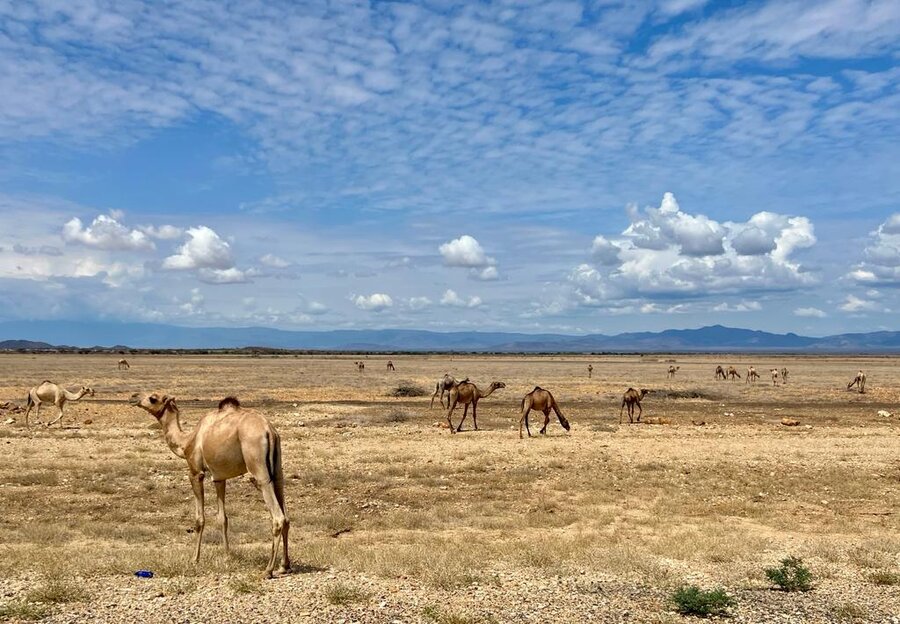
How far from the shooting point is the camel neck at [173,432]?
424 inches

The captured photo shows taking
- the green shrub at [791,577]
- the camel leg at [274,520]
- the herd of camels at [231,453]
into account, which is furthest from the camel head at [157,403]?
the green shrub at [791,577]

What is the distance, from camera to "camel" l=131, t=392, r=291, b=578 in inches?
353

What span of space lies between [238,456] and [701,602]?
19.9 ft

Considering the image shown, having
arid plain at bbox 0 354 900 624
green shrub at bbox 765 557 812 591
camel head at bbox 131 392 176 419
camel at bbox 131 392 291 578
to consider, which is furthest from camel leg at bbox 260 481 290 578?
green shrub at bbox 765 557 812 591

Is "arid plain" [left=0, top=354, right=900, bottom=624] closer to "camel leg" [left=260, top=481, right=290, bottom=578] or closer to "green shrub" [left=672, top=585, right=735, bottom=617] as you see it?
"green shrub" [left=672, top=585, right=735, bottom=617]

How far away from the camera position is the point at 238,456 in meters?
9.58

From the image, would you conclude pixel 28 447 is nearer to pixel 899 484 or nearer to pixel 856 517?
pixel 856 517

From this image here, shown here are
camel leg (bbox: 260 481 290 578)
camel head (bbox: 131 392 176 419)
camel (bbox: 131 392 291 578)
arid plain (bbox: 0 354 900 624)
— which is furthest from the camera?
camel head (bbox: 131 392 176 419)

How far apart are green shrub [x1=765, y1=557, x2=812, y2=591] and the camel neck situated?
27.3 ft

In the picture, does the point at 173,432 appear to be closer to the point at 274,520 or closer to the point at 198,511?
the point at 198,511

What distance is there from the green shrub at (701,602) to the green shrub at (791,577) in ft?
3.63

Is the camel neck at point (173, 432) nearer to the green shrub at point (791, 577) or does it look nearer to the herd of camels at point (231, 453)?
the herd of camels at point (231, 453)

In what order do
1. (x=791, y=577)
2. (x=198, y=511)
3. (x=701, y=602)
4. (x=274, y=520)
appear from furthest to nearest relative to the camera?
(x=198, y=511), (x=791, y=577), (x=274, y=520), (x=701, y=602)

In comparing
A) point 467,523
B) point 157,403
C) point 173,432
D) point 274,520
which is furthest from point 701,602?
point 157,403
